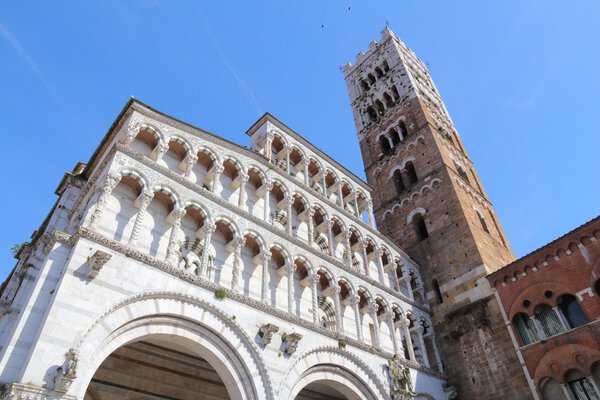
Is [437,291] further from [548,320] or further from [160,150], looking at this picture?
[160,150]

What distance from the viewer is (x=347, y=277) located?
675 inches

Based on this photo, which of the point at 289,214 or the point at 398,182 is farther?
the point at 398,182

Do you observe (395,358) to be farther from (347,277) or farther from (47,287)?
(47,287)

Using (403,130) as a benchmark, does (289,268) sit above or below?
below

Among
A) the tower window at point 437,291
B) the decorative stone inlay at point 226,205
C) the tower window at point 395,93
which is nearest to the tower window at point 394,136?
the tower window at point 395,93

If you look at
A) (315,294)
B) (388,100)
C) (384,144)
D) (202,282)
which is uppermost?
(388,100)

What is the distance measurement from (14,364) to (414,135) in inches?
960

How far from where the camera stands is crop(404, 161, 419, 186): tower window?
26.6 metres

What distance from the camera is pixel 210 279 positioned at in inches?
502

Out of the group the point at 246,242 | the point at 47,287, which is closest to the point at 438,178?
the point at 246,242

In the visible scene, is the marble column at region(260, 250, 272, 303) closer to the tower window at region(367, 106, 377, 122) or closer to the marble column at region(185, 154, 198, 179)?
the marble column at region(185, 154, 198, 179)

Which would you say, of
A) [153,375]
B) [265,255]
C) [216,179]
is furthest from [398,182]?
[153,375]

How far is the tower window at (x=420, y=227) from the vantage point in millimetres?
24062

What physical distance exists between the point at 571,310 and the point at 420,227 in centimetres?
966
